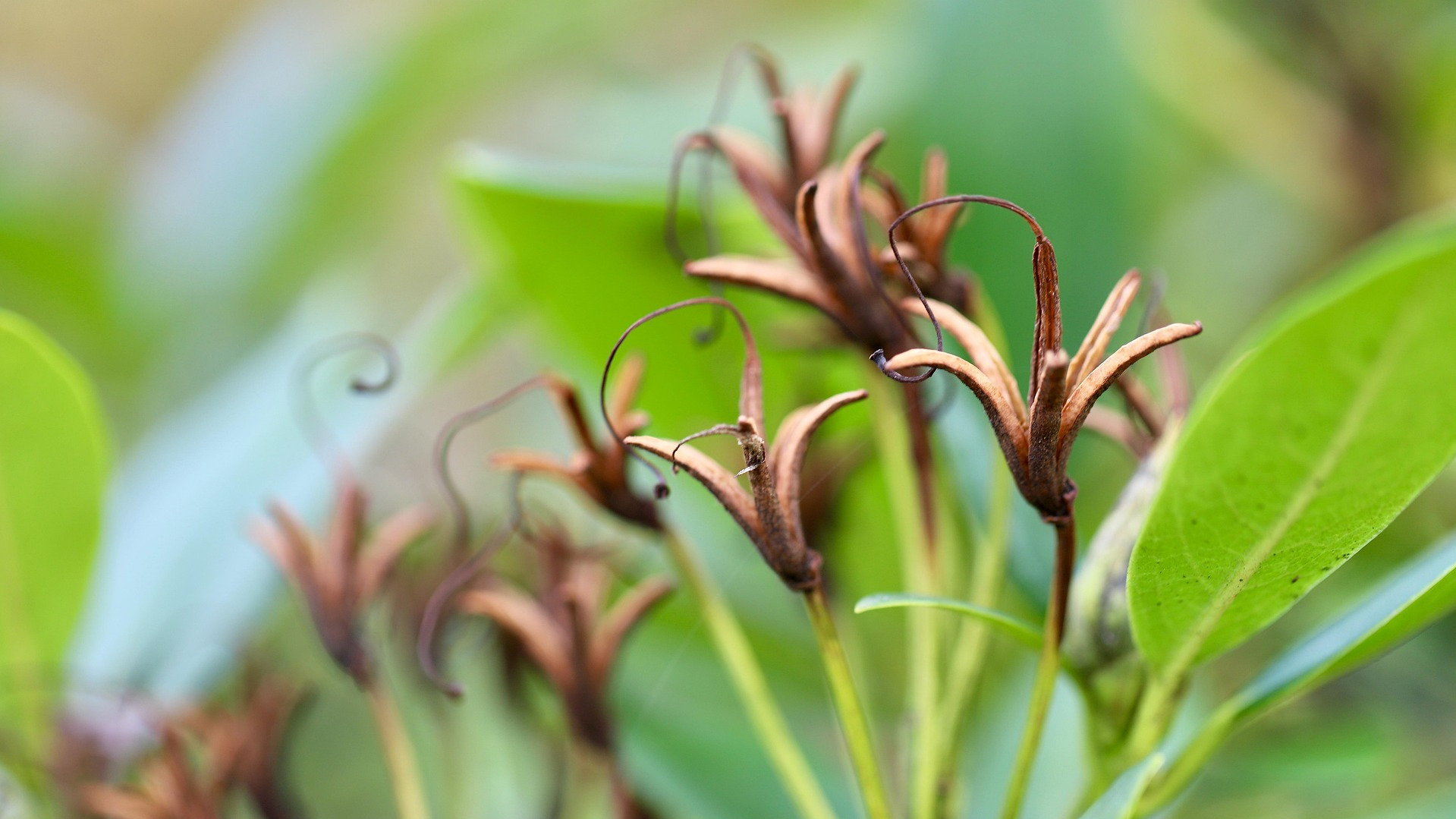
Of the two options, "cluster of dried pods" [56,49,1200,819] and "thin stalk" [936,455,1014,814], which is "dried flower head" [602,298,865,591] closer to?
"cluster of dried pods" [56,49,1200,819]

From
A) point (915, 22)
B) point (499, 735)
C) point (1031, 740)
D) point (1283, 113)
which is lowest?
point (1031, 740)

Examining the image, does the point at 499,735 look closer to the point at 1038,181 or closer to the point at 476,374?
the point at 1038,181

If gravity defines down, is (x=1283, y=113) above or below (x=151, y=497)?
above

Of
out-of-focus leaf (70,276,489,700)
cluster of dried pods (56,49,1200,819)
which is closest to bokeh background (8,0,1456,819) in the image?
out-of-focus leaf (70,276,489,700)

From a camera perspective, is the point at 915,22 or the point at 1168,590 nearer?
the point at 1168,590

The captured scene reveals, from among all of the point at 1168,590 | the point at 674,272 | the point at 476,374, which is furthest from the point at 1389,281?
the point at 476,374

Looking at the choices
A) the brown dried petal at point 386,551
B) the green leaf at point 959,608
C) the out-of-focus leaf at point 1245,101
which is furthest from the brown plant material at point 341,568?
the out-of-focus leaf at point 1245,101

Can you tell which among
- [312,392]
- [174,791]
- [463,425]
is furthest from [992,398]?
[312,392]

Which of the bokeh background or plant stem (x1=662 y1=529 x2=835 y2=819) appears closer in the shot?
plant stem (x1=662 y1=529 x2=835 y2=819)
